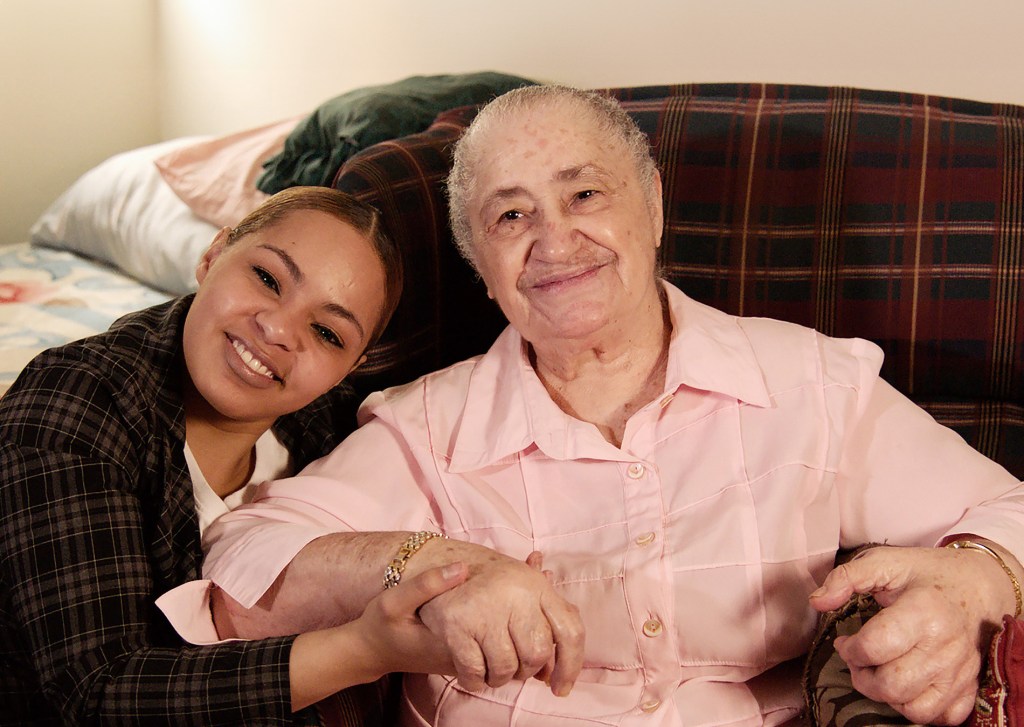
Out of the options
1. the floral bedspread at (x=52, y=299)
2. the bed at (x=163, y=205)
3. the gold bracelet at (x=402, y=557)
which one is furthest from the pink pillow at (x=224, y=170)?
the gold bracelet at (x=402, y=557)

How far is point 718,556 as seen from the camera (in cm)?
138

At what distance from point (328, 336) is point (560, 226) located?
395mm

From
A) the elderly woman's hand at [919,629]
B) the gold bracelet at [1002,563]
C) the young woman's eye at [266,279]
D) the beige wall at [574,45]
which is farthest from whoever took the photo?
the beige wall at [574,45]

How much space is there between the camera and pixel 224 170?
9.53 feet

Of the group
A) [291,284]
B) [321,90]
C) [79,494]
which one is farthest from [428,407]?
[321,90]

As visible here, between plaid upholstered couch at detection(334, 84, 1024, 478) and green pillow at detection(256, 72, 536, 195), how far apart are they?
650mm

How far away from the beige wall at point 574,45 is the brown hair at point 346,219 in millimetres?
1220

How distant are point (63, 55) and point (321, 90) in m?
1.23

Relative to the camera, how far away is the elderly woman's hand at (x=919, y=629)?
114 centimetres

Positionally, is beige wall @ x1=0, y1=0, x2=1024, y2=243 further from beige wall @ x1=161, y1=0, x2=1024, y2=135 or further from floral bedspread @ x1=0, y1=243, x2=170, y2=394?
floral bedspread @ x1=0, y1=243, x2=170, y2=394

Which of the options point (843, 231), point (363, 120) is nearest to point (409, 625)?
point (843, 231)

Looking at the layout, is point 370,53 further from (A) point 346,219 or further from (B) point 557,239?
(B) point 557,239

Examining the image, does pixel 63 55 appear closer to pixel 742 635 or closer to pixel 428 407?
pixel 428 407

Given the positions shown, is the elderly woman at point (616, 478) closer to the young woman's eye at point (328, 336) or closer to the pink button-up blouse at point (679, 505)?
the pink button-up blouse at point (679, 505)
